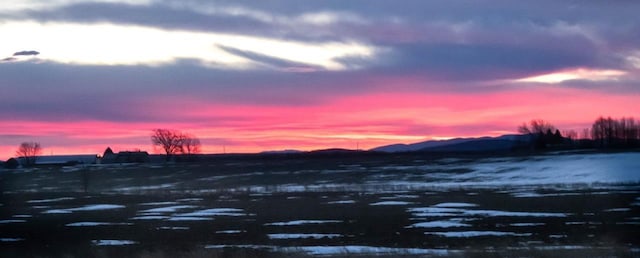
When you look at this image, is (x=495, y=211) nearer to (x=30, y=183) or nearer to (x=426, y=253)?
(x=426, y=253)

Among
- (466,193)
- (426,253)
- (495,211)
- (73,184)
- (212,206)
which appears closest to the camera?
(426,253)

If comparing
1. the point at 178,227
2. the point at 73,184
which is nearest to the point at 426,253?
the point at 178,227

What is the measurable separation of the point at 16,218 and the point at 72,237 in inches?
540

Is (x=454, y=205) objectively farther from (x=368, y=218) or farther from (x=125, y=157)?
(x=125, y=157)

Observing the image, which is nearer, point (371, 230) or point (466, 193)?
point (371, 230)

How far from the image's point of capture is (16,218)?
150ft

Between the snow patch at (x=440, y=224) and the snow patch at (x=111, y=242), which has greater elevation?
the snow patch at (x=440, y=224)

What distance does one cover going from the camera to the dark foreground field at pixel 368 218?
26516 mm

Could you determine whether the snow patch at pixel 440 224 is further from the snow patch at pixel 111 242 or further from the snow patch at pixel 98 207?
the snow patch at pixel 98 207

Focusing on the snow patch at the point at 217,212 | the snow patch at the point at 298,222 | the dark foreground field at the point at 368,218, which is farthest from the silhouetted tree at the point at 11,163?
the snow patch at the point at 298,222

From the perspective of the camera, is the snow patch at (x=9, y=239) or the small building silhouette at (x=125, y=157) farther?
the small building silhouette at (x=125, y=157)

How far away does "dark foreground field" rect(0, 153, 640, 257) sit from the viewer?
26516 mm

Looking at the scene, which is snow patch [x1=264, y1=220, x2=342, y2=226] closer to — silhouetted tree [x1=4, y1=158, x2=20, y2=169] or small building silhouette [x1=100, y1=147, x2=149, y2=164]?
small building silhouette [x1=100, y1=147, x2=149, y2=164]

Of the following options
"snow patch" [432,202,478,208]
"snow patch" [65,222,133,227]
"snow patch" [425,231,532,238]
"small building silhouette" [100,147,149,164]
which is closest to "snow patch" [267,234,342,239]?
"snow patch" [425,231,532,238]
